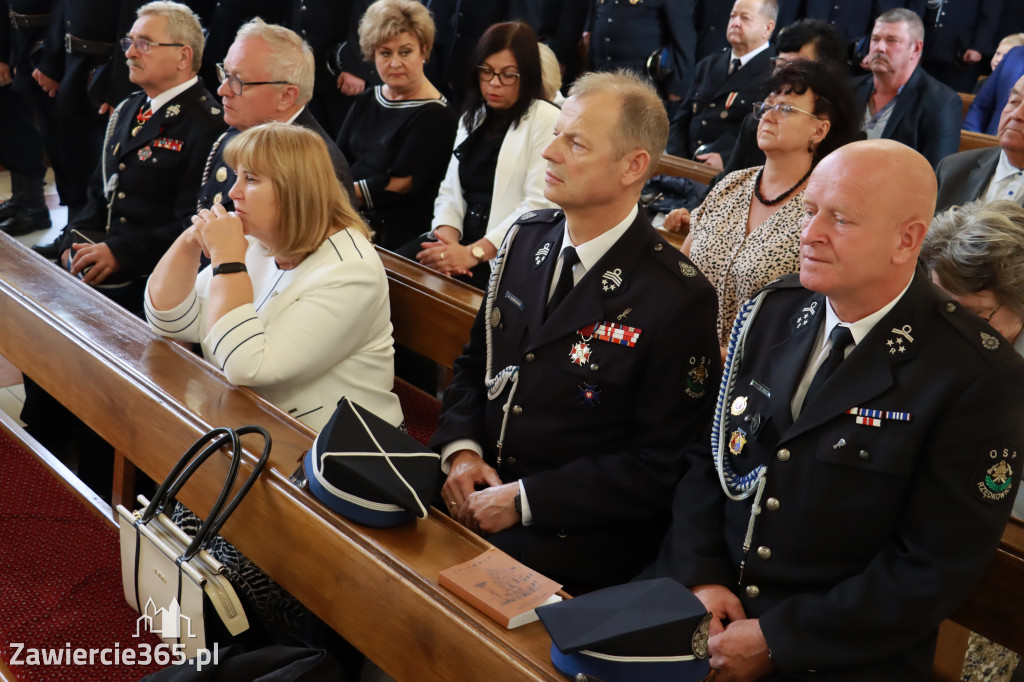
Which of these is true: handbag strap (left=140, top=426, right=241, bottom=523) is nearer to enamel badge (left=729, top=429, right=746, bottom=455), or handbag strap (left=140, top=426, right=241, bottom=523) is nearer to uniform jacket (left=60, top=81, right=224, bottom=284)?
enamel badge (left=729, top=429, right=746, bottom=455)

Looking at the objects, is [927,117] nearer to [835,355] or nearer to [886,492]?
[835,355]

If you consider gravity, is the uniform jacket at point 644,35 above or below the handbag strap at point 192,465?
above

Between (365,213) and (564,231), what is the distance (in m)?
1.73

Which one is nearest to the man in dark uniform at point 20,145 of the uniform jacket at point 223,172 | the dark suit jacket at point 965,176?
the uniform jacket at point 223,172

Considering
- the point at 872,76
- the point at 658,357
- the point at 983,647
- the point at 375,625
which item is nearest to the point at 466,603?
the point at 375,625

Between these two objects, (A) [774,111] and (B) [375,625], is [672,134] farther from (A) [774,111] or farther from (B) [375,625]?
(B) [375,625]

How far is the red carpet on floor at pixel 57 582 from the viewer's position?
1733 mm

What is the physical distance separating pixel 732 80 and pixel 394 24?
6.31ft

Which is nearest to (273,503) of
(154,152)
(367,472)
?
(367,472)

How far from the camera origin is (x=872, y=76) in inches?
183

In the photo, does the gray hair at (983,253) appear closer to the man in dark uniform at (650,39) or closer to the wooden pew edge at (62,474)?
the wooden pew edge at (62,474)

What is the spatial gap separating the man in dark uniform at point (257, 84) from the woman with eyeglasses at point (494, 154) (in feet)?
1.64

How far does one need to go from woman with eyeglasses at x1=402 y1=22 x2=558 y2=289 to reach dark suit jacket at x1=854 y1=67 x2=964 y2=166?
71.0 inches

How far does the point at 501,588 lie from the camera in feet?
4.62
